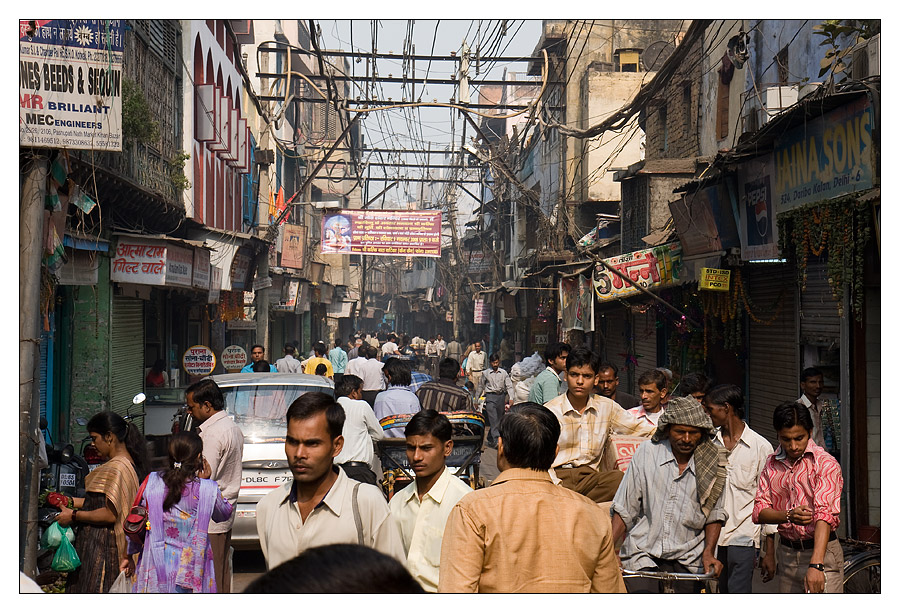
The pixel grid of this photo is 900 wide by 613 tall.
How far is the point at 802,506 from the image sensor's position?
202 inches

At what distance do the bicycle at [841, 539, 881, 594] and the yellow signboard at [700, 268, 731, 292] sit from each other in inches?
211

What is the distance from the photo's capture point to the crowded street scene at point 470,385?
3.76 meters

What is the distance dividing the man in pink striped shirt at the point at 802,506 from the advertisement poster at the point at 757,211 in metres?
4.64

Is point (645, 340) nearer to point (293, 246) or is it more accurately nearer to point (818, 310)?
point (818, 310)

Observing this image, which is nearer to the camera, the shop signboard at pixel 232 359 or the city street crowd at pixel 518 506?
the city street crowd at pixel 518 506

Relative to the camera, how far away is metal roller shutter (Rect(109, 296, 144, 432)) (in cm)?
1320

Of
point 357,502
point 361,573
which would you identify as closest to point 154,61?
point 357,502

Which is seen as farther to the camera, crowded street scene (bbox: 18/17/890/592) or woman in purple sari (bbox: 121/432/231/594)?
woman in purple sari (bbox: 121/432/231/594)

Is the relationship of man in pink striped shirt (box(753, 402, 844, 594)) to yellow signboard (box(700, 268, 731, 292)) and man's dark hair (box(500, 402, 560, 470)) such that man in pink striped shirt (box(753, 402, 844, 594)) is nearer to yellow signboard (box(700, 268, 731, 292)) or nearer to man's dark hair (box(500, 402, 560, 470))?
man's dark hair (box(500, 402, 560, 470))

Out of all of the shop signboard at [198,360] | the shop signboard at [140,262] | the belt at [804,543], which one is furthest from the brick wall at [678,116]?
the belt at [804,543]

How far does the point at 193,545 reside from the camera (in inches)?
193

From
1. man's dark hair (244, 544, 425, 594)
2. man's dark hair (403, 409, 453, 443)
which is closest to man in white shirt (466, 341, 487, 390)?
man's dark hair (403, 409, 453, 443)

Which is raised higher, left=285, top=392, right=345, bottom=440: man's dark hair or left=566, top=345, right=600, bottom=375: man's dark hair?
left=566, top=345, right=600, bottom=375: man's dark hair

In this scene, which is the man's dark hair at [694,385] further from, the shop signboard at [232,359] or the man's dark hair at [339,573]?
A: the shop signboard at [232,359]
